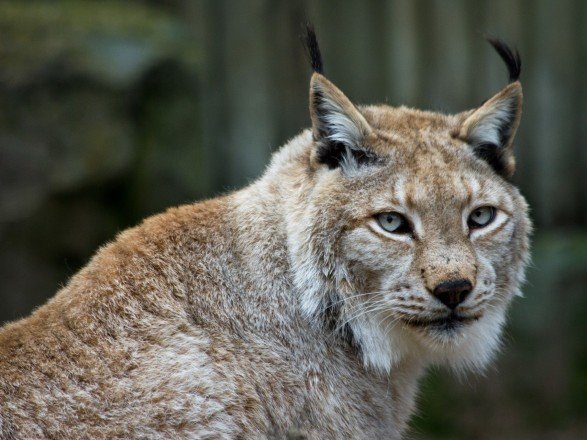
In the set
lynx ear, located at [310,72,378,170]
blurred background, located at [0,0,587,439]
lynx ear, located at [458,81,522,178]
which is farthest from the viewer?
blurred background, located at [0,0,587,439]

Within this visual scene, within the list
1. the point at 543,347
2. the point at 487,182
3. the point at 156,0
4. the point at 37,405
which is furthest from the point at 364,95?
the point at 37,405

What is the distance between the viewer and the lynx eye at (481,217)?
5258 millimetres

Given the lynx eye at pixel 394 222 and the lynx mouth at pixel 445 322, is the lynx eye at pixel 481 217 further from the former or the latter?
the lynx mouth at pixel 445 322

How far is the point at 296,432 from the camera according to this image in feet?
16.2

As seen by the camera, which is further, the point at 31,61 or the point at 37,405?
the point at 31,61

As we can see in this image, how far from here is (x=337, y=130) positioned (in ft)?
17.4

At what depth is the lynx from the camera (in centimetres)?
480

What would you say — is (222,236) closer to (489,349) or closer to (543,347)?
(489,349)

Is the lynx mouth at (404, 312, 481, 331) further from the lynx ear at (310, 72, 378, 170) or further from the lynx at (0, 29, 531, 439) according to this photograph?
the lynx ear at (310, 72, 378, 170)

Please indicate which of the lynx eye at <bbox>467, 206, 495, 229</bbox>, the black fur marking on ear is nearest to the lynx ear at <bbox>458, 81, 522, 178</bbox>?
the black fur marking on ear

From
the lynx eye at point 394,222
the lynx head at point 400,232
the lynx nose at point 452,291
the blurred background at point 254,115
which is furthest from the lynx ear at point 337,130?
the blurred background at point 254,115

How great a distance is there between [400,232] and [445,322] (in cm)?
54

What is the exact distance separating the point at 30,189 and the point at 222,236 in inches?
154

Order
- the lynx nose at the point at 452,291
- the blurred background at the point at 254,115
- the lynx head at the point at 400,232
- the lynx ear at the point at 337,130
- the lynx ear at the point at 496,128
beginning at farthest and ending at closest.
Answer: the blurred background at the point at 254,115 < the lynx ear at the point at 496,128 < the lynx ear at the point at 337,130 < the lynx head at the point at 400,232 < the lynx nose at the point at 452,291
